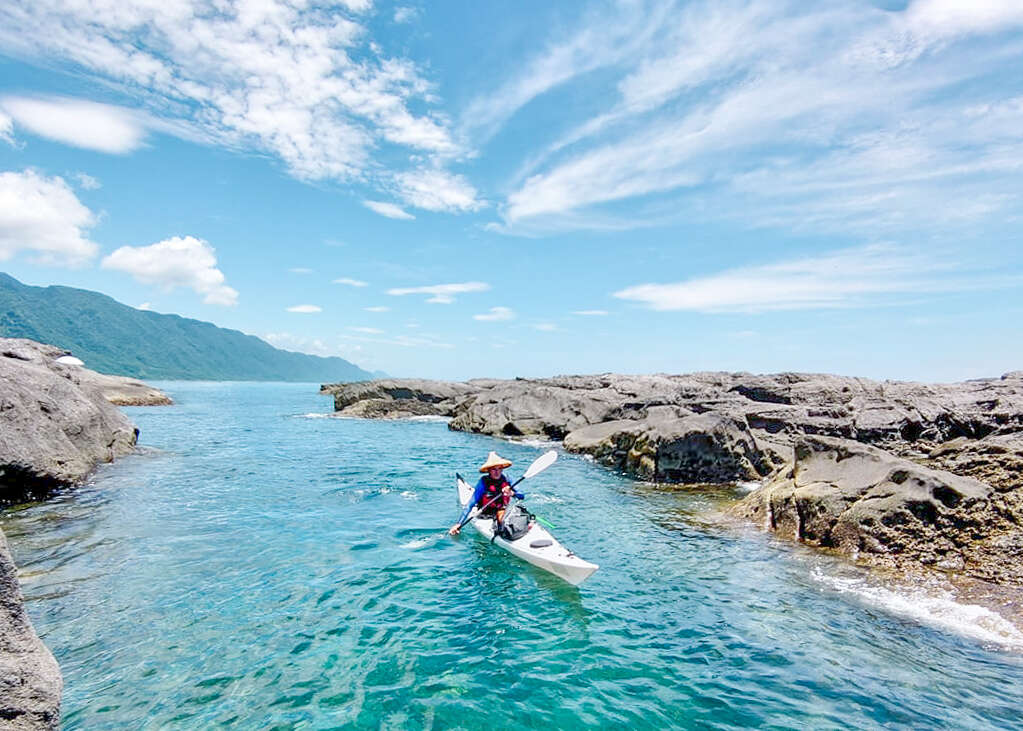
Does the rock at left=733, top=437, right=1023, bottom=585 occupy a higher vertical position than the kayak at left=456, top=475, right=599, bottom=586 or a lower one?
higher

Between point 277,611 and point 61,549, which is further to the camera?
point 61,549

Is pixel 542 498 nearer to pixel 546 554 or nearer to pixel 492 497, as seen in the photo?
pixel 492 497

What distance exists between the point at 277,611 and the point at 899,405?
23768 millimetres

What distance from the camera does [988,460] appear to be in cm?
1217

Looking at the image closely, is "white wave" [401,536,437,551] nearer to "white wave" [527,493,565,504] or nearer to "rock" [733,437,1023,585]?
"white wave" [527,493,565,504]

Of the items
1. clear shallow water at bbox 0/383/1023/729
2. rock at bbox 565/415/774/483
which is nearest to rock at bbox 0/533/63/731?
clear shallow water at bbox 0/383/1023/729

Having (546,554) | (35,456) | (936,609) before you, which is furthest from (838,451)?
(35,456)

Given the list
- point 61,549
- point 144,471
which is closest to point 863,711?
point 61,549

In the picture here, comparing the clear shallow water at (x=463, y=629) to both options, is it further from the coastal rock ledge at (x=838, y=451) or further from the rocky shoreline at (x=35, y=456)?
the coastal rock ledge at (x=838, y=451)

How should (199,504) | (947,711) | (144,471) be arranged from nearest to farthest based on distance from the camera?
1. (947,711)
2. (199,504)
3. (144,471)

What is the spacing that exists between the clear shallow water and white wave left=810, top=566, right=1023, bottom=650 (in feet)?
0.19

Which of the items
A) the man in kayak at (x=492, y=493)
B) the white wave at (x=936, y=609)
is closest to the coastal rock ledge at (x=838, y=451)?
the white wave at (x=936, y=609)

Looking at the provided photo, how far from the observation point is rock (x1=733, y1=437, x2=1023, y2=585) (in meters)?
10.2

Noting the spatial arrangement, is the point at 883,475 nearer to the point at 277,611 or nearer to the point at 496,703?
the point at 496,703
